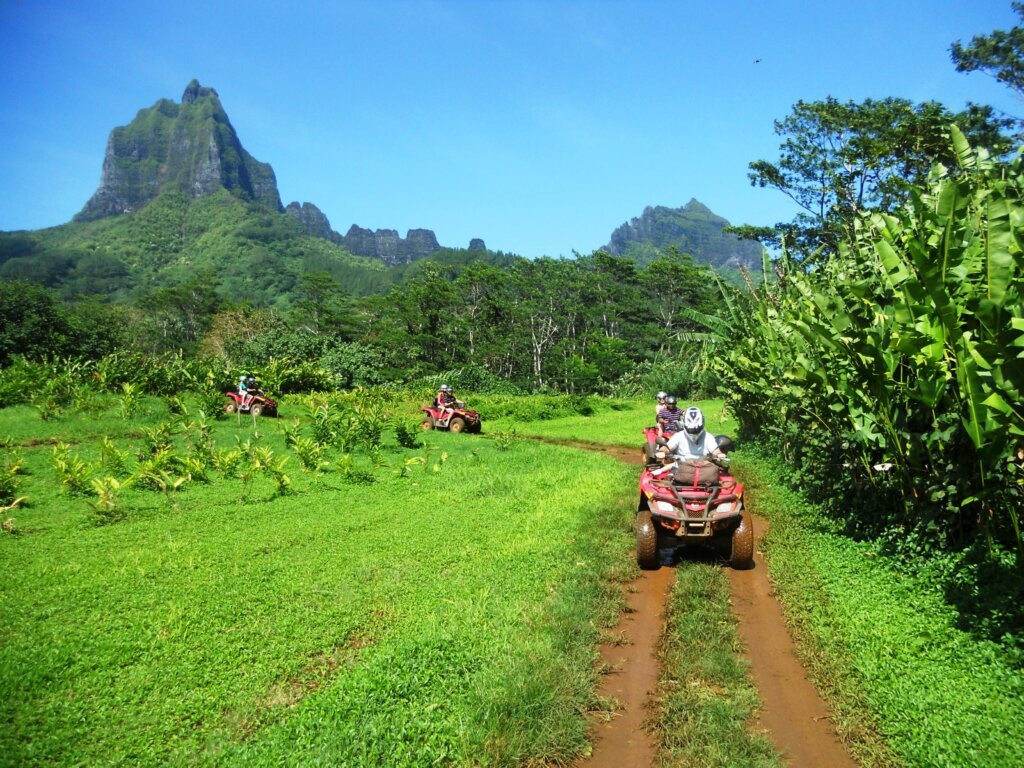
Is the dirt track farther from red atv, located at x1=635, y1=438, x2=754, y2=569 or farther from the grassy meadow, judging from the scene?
red atv, located at x1=635, y1=438, x2=754, y2=569

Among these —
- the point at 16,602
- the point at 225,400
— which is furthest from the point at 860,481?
the point at 225,400

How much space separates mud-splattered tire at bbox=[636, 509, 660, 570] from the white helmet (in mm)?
1170

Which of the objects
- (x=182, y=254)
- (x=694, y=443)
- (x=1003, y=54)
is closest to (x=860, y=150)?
(x=1003, y=54)

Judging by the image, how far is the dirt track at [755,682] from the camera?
3898 millimetres

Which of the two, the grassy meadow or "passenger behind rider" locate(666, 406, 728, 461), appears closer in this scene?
the grassy meadow

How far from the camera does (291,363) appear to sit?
3067 cm

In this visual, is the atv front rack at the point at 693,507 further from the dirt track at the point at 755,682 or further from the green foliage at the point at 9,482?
the green foliage at the point at 9,482

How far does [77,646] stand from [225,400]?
16255 millimetres

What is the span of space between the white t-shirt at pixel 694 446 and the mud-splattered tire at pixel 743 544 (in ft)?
3.01

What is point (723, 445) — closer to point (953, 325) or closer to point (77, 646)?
point (953, 325)

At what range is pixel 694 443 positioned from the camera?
7.59 metres

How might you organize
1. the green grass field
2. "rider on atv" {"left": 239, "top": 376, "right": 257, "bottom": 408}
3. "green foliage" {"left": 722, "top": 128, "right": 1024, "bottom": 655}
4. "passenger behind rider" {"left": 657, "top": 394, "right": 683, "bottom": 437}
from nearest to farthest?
the green grass field
"green foliage" {"left": 722, "top": 128, "right": 1024, "bottom": 655}
"passenger behind rider" {"left": 657, "top": 394, "right": 683, "bottom": 437}
"rider on atv" {"left": 239, "top": 376, "right": 257, "bottom": 408}

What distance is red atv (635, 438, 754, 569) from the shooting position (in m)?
6.76

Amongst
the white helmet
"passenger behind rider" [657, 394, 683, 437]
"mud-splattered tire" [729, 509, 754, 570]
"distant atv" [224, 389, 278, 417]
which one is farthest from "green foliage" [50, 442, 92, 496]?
"passenger behind rider" [657, 394, 683, 437]
